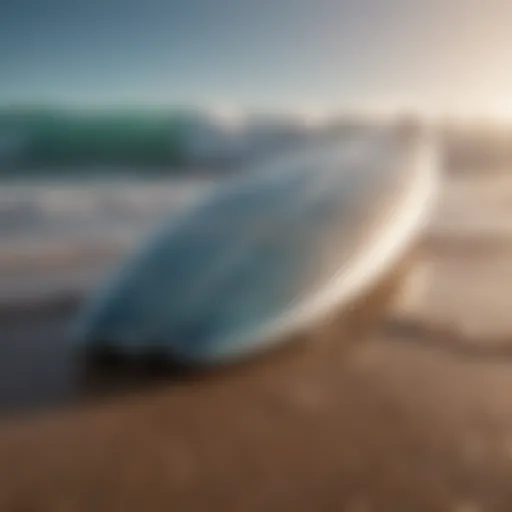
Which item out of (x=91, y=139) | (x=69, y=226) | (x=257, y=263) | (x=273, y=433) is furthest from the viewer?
(x=91, y=139)

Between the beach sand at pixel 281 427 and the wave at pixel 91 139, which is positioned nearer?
the beach sand at pixel 281 427

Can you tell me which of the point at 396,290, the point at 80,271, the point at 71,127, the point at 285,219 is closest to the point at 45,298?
the point at 80,271

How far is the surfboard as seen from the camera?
199cm

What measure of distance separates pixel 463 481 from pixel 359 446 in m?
0.24

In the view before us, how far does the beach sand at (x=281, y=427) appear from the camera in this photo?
147 centimetres

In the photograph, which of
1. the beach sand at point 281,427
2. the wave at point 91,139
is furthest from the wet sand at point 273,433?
the wave at point 91,139

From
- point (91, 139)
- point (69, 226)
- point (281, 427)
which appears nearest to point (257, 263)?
point (281, 427)

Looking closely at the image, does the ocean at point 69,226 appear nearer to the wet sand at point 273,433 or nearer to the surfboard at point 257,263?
the surfboard at point 257,263

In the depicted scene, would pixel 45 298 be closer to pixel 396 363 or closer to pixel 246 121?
pixel 396 363

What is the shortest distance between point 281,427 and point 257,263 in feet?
1.97

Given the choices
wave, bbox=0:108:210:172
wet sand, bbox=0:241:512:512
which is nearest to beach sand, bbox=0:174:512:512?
wet sand, bbox=0:241:512:512

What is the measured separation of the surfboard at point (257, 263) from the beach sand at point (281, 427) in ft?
0.30

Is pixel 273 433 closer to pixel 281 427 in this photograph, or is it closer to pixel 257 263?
pixel 281 427

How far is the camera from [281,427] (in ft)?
5.72
